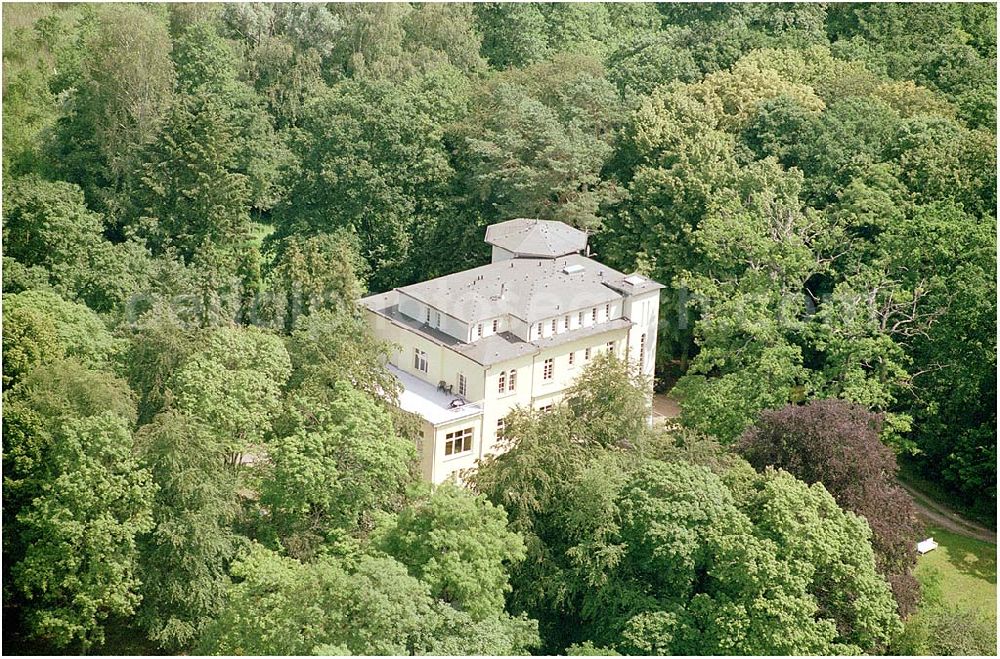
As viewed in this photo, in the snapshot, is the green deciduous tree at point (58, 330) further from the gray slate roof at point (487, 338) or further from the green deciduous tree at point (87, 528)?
the gray slate roof at point (487, 338)

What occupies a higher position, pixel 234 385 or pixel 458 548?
pixel 234 385

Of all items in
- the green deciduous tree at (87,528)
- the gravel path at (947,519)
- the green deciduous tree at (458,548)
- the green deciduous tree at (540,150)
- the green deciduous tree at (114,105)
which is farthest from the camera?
the green deciduous tree at (114,105)

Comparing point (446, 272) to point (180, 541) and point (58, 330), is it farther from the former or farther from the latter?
point (180, 541)

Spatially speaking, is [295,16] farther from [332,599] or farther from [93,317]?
[332,599]

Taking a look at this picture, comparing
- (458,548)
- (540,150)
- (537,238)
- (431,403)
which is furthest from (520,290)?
(458,548)

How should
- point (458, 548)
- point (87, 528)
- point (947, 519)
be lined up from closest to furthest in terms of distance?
point (458, 548)
point (87, 528)
point (947, 519)

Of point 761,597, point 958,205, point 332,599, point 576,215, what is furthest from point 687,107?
point 332,599

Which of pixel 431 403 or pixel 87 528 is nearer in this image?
pixel 87 528

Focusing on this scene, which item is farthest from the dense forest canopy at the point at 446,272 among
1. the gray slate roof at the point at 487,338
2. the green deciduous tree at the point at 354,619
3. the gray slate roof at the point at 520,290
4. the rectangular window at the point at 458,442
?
the gray slate roof at the point at 520,290
